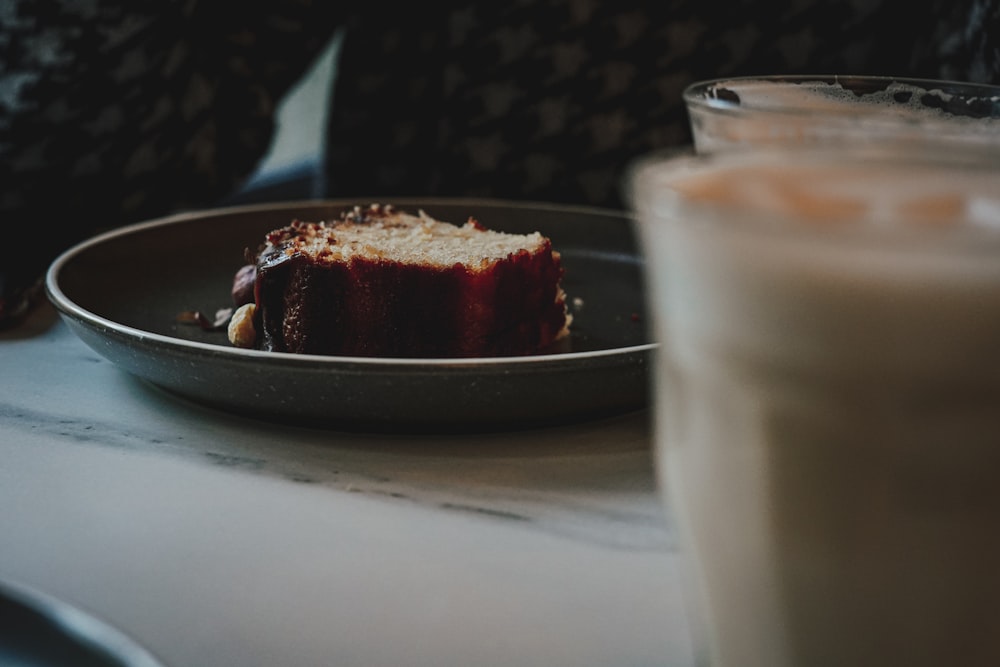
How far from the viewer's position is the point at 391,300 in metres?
0.80

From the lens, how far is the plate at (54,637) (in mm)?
433

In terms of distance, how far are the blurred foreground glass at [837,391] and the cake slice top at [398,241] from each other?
463mm

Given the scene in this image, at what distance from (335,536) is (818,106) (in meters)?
0.41

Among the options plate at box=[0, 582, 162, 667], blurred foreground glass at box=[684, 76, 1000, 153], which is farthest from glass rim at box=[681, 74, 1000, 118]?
plate at box=[0, 582, 162, 667]

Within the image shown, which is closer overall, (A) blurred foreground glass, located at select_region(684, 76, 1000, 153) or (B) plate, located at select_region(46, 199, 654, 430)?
(A) blurred foreground glass, located at select_region(684, 76, 1000, 153)

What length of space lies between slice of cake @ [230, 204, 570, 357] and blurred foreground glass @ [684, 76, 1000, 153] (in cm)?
24

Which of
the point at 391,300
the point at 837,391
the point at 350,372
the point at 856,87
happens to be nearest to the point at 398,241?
the point at 391,300

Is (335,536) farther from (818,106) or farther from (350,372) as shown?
(818,106)

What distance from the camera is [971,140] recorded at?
355mm

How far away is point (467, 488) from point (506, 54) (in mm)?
1036

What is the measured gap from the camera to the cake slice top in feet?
2.65

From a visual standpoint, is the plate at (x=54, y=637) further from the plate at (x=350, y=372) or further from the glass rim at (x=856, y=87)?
the glass rim at (x=856, y=87)

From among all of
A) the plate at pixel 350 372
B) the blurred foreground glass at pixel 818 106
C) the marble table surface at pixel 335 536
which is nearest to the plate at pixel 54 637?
the marble table surface at pixel 335 536

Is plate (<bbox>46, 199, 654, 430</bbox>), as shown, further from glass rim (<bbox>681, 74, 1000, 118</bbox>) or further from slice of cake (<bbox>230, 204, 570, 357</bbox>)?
glass rim (<bbox>681, 74, 1000, 118</bbox>)
